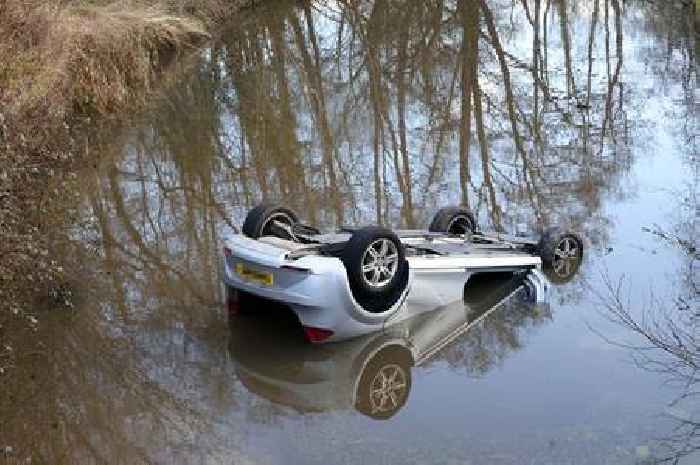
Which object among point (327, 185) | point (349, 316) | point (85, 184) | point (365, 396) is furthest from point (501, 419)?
point (85, 184)

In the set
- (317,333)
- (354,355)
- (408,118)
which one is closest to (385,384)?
(354,355)

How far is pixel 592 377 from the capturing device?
665cm

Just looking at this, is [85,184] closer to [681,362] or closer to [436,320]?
[436,320]

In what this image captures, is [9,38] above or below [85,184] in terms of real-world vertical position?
above

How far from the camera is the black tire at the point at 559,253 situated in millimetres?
8812

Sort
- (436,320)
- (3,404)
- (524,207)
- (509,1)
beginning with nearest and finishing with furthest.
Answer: (3,404), (436,320), (524,207), (509,1)

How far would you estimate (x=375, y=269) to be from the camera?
7.09 metres

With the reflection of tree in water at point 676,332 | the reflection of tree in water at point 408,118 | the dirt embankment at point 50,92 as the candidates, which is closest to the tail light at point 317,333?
the dirt embankment at point 50,92

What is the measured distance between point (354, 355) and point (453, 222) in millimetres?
2644

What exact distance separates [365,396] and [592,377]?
1.68 m

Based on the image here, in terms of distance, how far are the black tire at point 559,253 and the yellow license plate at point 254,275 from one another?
309 centimetres

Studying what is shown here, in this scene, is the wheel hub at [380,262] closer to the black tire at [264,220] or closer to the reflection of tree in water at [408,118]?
the black tire at [264,220]

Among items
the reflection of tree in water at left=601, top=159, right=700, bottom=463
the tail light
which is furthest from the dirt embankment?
the reflection of tree in water at left=601, top=159, right=700, bottom=463

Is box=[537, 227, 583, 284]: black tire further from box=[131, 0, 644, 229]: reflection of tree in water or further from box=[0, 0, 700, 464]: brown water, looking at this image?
box=[131, 0, 644, 229]: reflection of tree in water
